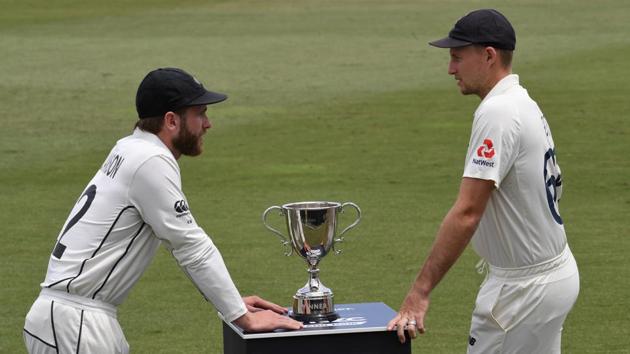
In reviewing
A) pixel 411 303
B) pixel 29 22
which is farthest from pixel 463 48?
pixel 29 22

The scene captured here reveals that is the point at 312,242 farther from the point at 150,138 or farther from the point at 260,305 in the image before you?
the point at 150,138

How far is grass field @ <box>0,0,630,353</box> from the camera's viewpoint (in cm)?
965

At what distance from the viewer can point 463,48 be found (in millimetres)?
5344

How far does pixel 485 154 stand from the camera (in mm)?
5184

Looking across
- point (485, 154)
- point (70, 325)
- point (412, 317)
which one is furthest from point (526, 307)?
point (70, 325)

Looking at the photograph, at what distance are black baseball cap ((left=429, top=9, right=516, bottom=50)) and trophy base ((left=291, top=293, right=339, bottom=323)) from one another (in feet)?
3.50

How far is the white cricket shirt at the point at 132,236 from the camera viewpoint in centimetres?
513

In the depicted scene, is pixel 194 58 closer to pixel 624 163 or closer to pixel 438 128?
pixel 438 128

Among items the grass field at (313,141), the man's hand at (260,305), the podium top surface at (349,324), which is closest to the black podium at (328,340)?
the podium top surface at (349,324)

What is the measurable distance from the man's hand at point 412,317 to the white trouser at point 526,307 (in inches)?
11.4

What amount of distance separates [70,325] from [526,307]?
5.50 ft

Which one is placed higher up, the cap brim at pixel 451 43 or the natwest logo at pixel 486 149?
the cap brim at pixel 451 43

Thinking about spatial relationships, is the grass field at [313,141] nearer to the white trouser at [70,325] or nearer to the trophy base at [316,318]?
the trophy base at [316,318]

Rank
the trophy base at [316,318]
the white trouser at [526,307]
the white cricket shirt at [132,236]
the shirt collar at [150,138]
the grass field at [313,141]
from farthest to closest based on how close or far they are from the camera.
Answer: the grass field at [313,141], the trophy base at [316,318], the white trouser at [526,307], the shirt collar at [150,138], the white cricket shirt at [132,236]
